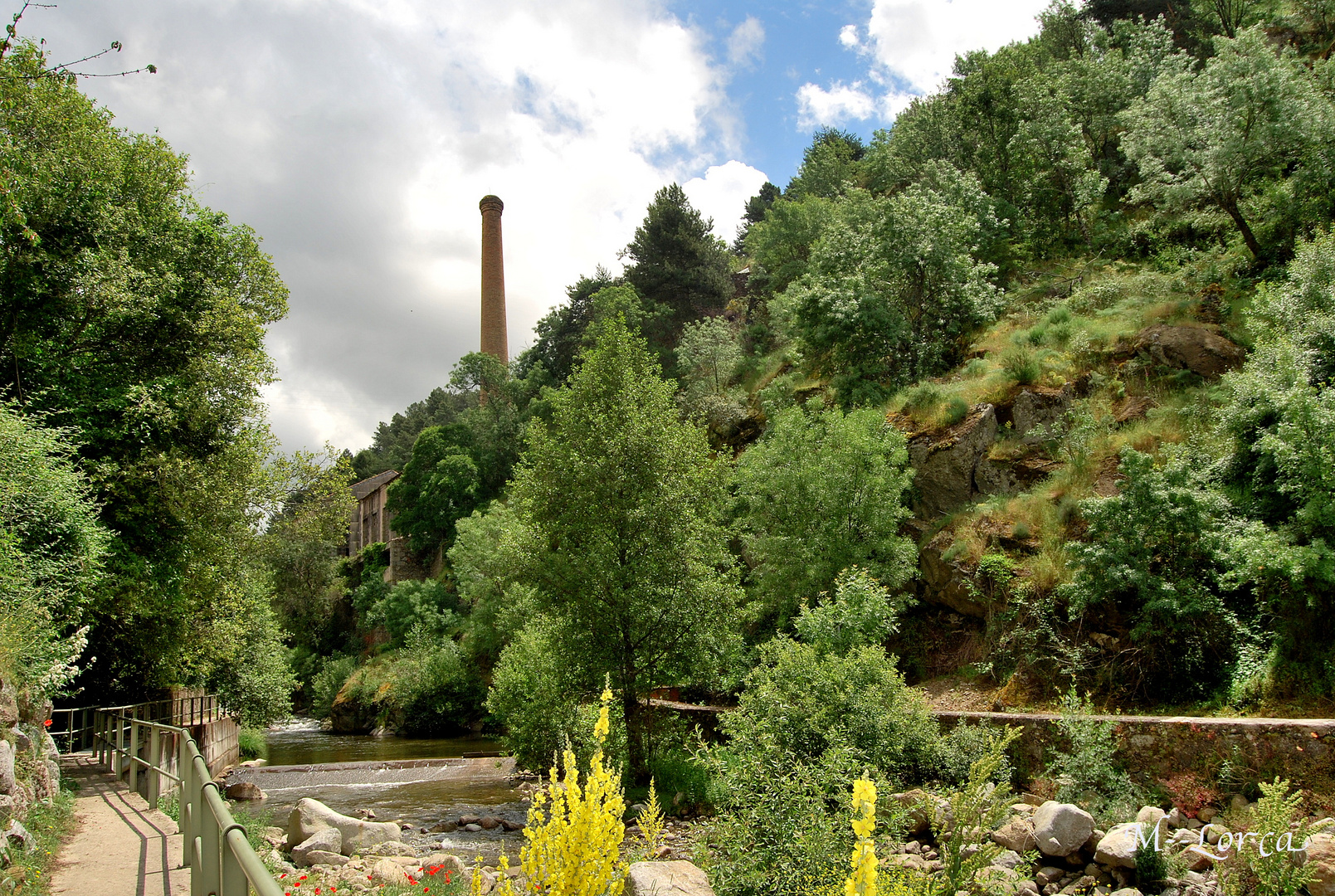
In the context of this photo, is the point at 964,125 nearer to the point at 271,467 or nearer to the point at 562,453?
the point at 562,453

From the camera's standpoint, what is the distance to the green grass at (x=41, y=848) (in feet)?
20.0

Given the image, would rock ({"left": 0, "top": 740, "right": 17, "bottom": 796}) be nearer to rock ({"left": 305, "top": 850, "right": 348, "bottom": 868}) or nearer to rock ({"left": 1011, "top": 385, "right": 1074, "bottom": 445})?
rock ({"left": 305, "top": 850, "right": 348, "bottom": 868})

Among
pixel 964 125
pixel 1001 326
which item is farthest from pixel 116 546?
pixel 964 125

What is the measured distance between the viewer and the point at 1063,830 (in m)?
9.41

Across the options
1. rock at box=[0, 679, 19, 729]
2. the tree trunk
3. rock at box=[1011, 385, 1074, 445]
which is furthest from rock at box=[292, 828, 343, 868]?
the tree trunk

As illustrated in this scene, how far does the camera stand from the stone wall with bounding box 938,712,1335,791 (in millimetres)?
9195

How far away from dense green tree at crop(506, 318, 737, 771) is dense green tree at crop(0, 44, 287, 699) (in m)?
7.02

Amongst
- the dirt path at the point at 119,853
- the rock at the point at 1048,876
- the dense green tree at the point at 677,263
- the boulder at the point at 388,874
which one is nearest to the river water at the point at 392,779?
the boulder at the point at 388,874

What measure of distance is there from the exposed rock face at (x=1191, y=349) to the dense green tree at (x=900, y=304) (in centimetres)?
574

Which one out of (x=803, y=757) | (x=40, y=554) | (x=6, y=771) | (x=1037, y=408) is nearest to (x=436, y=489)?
(x=40, y=554)

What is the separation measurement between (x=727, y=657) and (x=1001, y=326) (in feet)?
47.2

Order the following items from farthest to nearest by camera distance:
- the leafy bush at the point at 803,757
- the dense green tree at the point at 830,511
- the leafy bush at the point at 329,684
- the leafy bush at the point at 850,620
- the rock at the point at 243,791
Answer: the leafy bush at the point at 329,684 < the dense green tree at the point at 830,511 < the rock at the point at 243,791 < the leafy bush at the point at 850,620 < the leafy bush at the point at 803,757

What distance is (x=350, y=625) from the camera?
54188 mm

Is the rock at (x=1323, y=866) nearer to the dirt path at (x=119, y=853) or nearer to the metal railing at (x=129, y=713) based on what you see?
the dirt path at (x=119, y=853)
